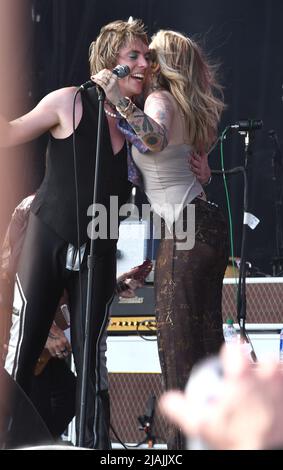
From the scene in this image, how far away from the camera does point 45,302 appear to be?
258cm

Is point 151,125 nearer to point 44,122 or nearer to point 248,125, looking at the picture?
point 44,122

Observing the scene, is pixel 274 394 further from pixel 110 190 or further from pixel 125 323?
pixel 125 323

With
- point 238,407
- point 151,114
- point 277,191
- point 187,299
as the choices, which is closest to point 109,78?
point 151,114

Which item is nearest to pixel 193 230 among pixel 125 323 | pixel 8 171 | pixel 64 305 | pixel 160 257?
pixel 160 257

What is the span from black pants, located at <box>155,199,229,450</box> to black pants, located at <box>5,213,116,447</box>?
0.26 meters

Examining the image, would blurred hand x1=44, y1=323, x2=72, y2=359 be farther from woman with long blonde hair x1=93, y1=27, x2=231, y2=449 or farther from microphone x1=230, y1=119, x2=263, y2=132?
microphone x1=230, y1=119, x2=263, y2=132

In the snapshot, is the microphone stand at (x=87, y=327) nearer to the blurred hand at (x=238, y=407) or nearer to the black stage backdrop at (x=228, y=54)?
the blurred hand at (x=238, y=407)

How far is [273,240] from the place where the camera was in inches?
212

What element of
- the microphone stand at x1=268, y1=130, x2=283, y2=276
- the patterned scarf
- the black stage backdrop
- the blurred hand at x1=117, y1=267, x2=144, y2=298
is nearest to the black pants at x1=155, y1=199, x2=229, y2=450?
the patterned scarf

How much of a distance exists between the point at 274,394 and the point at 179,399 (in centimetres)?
7

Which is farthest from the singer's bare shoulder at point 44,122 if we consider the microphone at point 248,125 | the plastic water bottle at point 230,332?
the plastic water bottle at point 230,332

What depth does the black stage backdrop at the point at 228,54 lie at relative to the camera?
206 inches

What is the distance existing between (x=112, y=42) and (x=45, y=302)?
0.87 m

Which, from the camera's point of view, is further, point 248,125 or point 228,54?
point 228,54
